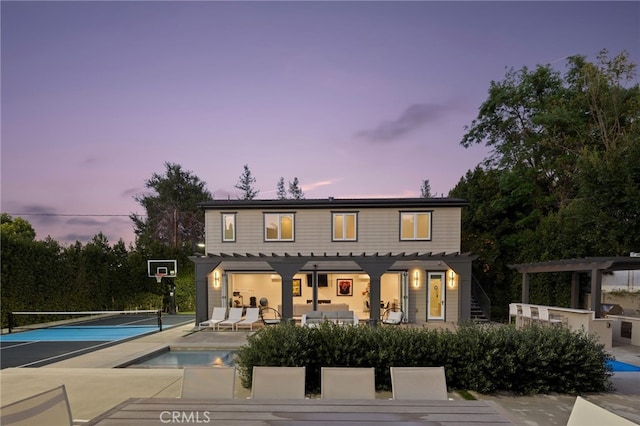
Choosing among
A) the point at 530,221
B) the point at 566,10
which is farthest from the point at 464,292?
the point at 566,10

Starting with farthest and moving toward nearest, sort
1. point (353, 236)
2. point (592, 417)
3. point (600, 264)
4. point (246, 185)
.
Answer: point (246, 185)
point (353, 236)
point (600, 264)
point (592, 417)

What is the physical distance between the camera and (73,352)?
30.7ft

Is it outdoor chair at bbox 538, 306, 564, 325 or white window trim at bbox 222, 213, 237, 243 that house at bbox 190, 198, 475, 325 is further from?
outdoor chair at bbox 538, 306, 564, 325

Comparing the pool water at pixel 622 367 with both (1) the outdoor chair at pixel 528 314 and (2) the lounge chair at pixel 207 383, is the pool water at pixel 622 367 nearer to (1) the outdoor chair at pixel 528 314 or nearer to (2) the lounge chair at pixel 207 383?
(1) the outdoor chair at pixel 528 314

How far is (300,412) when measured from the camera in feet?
9.56

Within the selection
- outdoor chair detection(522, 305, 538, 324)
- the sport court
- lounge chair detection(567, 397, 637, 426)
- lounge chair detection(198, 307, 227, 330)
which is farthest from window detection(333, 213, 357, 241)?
lounge chair detection(567, 397, 637, 426)

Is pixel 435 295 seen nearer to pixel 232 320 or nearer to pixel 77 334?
pixel 232 320

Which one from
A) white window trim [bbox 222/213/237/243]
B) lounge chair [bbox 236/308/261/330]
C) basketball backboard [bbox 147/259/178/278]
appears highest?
white window trim [bbox 222/213/237/243]

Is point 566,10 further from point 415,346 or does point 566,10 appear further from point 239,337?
point 239,337

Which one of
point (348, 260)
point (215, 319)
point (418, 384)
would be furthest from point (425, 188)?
point (418, 384)

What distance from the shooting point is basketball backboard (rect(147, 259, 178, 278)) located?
60.3 ft

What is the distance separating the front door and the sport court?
11.7 metres

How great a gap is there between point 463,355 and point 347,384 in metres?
3.39

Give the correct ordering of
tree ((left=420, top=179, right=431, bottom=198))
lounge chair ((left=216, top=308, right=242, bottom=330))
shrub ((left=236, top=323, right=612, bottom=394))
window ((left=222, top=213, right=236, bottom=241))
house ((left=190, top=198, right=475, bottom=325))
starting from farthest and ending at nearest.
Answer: tree ((left=420, top=179, right=431, bottom=198)) → window ((left=222, top=213, right=236, bottom=241)) → house ((left=190, top=198, right=475, bottom=325)) → lounge chair ((left=216, top=308, right=242, bottom=330)) → shrub ((left=236, top=323, right=612, bottom=394))
